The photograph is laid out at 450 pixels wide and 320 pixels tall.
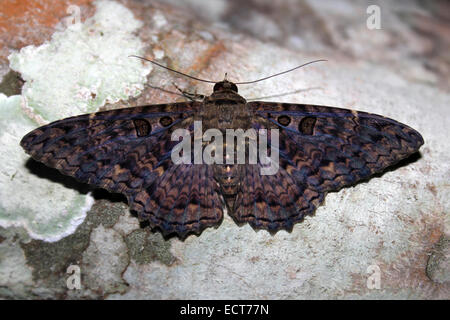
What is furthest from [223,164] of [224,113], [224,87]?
[224,87]

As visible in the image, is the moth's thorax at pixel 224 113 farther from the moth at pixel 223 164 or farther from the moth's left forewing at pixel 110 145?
the moth's left forewing at pixel 110 145

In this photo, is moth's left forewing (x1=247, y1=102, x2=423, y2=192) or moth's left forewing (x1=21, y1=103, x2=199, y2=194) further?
moth's left forewing (x1=247, y1=102, x2=423, y2=192)

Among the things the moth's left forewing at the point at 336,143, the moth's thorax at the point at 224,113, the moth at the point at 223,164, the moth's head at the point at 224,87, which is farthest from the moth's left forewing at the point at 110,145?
the moth's left forewing at the point at 336,143

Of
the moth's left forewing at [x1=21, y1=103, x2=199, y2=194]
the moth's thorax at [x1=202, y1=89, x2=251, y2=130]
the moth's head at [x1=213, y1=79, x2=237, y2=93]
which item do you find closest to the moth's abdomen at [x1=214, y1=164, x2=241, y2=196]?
the moth's thorax at [x1=202, y1=89, x2=251, y2=130]

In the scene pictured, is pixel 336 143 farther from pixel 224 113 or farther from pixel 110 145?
pixel 110 145

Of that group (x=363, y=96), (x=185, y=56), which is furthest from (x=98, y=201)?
(x=363, y=96)

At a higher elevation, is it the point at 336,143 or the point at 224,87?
the point at 224,87

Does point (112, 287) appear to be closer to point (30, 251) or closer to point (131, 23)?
point (30, 251)

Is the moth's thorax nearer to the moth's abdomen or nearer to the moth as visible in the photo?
the moth
